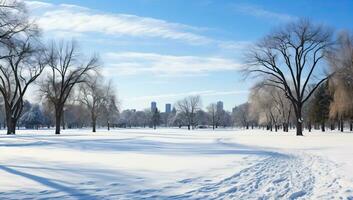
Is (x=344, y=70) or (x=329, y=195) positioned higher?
(x=344, y=70)

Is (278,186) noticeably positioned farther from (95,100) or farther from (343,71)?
(95,100)

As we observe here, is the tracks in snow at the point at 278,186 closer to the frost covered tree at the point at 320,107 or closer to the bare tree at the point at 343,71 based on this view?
the bare tree at the point at 343,71

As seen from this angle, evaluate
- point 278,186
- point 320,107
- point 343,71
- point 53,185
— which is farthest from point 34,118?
point 278,186

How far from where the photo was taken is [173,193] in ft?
32.5

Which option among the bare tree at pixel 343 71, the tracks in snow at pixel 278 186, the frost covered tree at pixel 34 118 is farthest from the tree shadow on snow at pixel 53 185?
the frost covered tree at pixel 34 118

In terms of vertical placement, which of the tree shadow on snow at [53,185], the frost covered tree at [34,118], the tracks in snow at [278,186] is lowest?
the tracks in snow at [278,186]

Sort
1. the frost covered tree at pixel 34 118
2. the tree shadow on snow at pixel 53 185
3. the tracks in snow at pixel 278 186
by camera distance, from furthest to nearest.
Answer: the frost covered tree at pixel 34 118, the tracks in snow at pixel 278 186, the tree shadow on snow at pixel 53 185

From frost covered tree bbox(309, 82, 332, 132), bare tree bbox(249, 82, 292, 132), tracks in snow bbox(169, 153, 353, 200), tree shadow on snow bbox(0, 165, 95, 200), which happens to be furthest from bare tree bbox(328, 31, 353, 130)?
tree shadow on snow bbox(0, 165, 95, 200)

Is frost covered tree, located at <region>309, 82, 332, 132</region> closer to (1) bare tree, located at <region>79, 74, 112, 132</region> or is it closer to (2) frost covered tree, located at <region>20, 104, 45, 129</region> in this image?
(1) bare tree, located at <region>79, 74, 112, 132</region>

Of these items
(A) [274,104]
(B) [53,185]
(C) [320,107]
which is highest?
(A) [274,104]

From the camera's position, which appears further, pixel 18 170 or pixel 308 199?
pixel 18 170

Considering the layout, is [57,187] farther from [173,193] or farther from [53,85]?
[53,85]

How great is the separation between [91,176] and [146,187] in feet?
7.98

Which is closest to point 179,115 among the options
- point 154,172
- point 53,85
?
point 53,85
